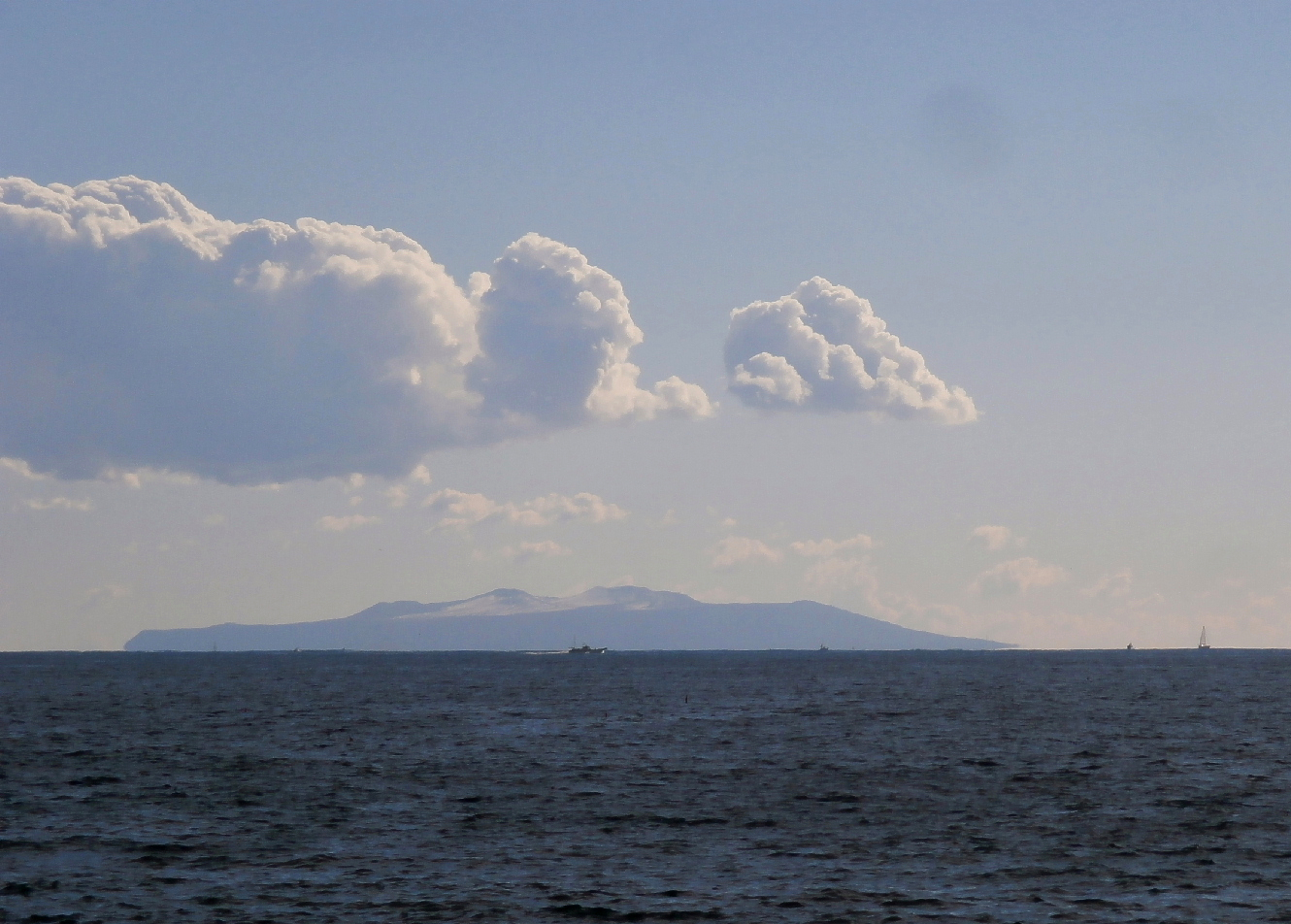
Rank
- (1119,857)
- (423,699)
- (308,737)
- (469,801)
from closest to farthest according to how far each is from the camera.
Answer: (1119,857)
(469,801)
(308,737)
(423,699)

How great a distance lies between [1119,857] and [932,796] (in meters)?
16.7

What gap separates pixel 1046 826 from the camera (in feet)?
185

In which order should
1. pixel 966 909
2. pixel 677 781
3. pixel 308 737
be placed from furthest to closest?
pixel 308 737 < pixel 677 781 < pixel 966 909

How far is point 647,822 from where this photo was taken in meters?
58.5

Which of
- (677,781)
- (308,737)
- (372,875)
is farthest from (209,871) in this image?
(308,737)

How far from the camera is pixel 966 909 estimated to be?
1615 inches

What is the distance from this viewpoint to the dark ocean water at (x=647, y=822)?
1677 inches

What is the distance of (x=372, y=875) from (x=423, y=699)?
122180 mm

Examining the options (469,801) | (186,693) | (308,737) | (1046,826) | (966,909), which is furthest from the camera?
(186,693)

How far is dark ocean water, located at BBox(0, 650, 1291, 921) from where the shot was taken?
140 feet

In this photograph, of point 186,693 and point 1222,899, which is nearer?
point 1222,899

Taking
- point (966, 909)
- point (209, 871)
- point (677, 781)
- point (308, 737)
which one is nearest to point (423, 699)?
point (308, 737)

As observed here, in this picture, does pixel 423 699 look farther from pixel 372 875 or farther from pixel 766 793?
pixel 372 875

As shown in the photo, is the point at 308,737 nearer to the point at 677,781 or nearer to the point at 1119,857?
the point at 677,781
